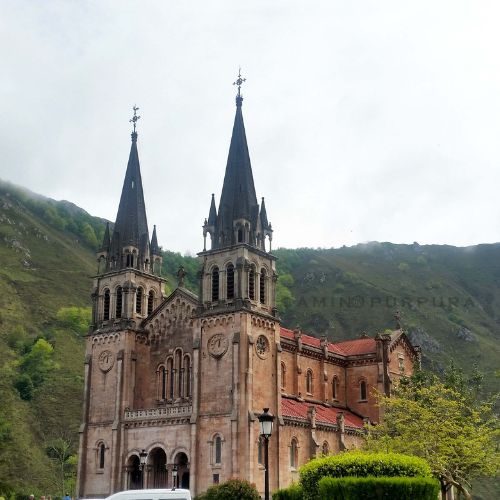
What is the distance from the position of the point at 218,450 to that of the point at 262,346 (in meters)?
8.11

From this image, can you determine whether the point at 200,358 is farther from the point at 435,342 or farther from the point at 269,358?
the point at 435,342

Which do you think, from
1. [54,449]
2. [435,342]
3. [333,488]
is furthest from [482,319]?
[333,488]

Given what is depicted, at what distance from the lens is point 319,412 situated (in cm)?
6350

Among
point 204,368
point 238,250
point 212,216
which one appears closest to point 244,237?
point 238,250

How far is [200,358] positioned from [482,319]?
376 feet

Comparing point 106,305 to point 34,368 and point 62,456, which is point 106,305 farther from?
point 34,368

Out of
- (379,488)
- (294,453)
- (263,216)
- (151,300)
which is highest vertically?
(263,216)

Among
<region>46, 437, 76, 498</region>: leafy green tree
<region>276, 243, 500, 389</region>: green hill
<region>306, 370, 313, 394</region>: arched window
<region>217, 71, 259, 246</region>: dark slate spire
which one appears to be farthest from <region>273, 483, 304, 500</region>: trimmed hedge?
<region>276, 243, 500, 389</region>: green hill

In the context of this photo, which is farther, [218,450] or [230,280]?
[230,280]

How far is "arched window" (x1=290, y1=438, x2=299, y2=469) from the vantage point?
5609 centimetres

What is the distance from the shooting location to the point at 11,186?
179125 mm

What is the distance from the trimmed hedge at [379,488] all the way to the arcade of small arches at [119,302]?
36.3m

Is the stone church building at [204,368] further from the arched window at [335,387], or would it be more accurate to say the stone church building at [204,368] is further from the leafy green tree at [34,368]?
the leafy green tree at [34,368]

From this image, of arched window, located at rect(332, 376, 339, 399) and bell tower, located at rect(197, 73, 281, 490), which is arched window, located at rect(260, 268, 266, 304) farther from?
arched window, located at rect(332, 376, 339, 399)
